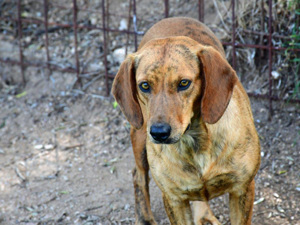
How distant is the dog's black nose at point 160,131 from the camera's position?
266 cm

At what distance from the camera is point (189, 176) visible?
3.16 metres

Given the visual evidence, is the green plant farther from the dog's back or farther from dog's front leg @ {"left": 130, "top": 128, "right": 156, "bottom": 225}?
dog's front leg @ {"left": 130, "top": 128, "right": 156, "bottom": 225}

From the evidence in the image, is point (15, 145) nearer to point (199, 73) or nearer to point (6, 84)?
point (6, 84)

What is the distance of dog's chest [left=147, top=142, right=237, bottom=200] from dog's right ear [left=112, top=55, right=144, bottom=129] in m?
0.29

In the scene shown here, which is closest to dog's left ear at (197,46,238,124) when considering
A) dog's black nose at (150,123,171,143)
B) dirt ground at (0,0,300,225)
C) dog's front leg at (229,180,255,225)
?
dog's black nose at (150,123,171,143)

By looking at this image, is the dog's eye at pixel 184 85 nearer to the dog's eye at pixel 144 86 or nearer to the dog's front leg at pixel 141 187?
the dog's eye at pixel 144 86

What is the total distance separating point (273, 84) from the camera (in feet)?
16.0

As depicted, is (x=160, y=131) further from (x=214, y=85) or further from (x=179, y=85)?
(x=214, y=85)

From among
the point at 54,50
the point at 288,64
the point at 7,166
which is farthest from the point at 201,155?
the point at 54,50

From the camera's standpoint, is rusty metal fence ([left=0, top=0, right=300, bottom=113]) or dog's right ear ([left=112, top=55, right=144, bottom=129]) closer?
dog's right ear ([left=112, top=55, right=144, bottom=129])

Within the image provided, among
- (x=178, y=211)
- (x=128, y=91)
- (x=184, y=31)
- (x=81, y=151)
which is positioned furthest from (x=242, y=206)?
(x=81, y=151)

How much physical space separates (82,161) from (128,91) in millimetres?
2000

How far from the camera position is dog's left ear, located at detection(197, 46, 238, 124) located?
9.34ft

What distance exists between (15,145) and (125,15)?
6.68 ft
